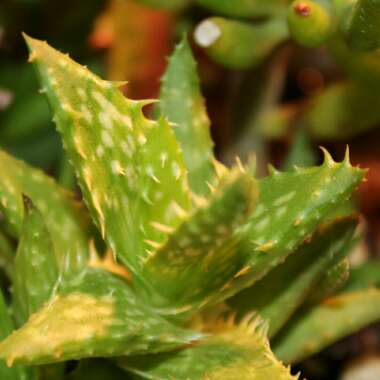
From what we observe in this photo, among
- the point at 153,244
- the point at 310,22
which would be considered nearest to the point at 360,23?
the point at 310,22

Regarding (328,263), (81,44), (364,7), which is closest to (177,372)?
(328,263)

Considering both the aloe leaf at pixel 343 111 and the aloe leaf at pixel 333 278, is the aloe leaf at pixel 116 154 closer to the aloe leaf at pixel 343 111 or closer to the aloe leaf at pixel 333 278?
the aloe leaf at pixel 333 278

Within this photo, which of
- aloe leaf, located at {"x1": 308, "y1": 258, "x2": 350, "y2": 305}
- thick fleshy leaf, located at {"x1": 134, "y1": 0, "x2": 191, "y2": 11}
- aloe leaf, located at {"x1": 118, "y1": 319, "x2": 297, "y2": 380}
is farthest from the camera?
thick fleshy leaf, located at {"x1": 134, "y1": 0, "x2": 191, "y2": 11}

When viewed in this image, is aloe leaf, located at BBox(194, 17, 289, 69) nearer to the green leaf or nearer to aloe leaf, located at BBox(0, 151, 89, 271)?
the green leaf

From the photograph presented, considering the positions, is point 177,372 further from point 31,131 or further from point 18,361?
point 31,131

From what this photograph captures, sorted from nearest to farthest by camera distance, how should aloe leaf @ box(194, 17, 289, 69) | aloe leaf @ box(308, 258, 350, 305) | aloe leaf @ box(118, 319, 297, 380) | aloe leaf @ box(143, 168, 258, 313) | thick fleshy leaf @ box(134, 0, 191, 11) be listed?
aloe leaf @ box(143, 168, 258, 313) < aloe leaf @ box(118, 319, 297, 380) < aloe leaf @ box(308, 258, 350, 305) < aloe leaf @ box(194, 17, 289, 69) < thick fleshy leaf @ box(134, 0, 191, 11)

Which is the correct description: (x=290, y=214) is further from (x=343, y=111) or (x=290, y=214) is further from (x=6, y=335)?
(x=343, y=111)

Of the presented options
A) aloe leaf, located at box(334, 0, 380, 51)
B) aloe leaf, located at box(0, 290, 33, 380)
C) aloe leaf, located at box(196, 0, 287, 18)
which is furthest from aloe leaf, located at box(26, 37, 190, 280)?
aloe leaf, located at box(196, 0, 287, 18)
